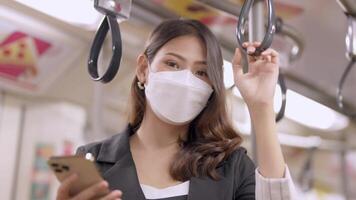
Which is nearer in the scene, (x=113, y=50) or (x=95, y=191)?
(x=95, y=191)

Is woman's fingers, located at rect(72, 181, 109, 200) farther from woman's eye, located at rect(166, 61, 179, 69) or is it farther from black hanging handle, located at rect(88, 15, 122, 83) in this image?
woman's eye, located at rect(166, 61, 179, 69)

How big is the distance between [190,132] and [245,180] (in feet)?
0.81

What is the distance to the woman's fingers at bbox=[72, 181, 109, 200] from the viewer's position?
96 cm

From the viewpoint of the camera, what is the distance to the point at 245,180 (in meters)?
1.31

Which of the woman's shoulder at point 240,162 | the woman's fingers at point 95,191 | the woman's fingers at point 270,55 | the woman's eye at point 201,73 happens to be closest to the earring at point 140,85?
the woman's eye at point 201,73

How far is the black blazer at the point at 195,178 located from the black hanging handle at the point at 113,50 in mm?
260

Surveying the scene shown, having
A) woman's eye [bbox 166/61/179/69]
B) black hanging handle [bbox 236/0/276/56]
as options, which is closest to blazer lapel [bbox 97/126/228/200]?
woman's eye [bbox 166/61/179/69]

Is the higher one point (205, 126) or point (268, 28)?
point (268, 28)

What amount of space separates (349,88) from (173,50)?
2.46 meters

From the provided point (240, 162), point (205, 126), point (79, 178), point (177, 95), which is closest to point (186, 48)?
point (177, 95)

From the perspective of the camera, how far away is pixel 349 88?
11.4 feet

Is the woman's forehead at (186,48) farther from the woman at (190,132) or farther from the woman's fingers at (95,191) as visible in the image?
the woman's fingers at (95,191)

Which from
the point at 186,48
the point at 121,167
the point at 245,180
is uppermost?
the point at 186,48

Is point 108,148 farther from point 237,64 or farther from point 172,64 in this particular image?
point 237,64
